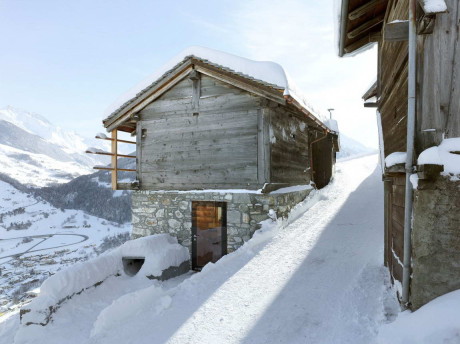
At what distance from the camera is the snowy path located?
3.86 meters

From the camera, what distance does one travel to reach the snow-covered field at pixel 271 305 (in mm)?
3613

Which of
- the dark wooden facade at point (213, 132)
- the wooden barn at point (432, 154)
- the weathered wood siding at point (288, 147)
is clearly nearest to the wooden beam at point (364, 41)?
the dark wooden facade at point (213, 132)

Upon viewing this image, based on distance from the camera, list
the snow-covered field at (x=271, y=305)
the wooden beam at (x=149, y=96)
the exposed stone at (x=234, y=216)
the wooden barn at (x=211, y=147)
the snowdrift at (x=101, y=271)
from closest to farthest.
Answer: the snow-covered field at (x=271, y=305) < the snowdrift at (x=101, y=271) < the wooden barn at (x=211, y=147) < the exposed stone at (x=234, y=216) < the wooden beam at (x=149, y=96)

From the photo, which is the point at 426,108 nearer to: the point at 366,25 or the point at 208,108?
the point at 366,25

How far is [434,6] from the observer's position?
276 centimetres

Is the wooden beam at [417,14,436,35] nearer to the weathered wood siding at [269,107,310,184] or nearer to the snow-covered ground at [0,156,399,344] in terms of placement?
the snow-covered ground at [0,156,399,344]

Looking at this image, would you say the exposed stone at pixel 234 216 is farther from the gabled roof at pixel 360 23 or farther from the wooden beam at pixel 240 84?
the gabled roof at pixel 360 23

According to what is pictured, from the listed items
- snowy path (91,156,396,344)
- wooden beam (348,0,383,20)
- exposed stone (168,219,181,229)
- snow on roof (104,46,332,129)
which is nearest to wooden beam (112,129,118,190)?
snow on roof (104,46,332,129)

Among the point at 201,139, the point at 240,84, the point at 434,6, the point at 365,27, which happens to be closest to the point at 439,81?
the point at 434,6

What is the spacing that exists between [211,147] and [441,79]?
641cm

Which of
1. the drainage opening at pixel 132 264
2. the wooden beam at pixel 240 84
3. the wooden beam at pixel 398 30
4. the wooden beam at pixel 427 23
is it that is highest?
the wooden beam at pixel 240 84

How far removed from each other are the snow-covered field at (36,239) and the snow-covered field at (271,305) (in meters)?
10.8

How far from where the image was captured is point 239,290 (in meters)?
5.09

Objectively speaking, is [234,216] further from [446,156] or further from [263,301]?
[446,156]
